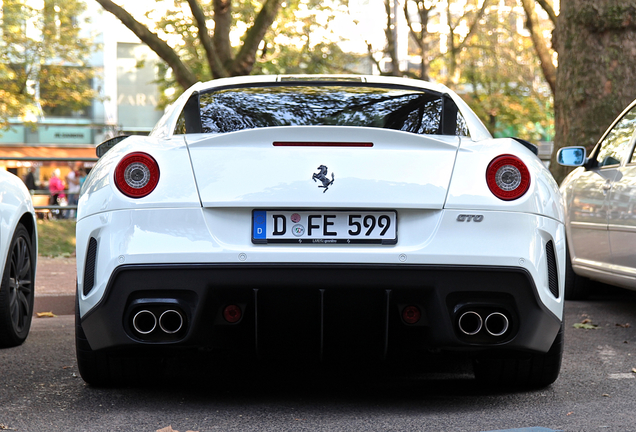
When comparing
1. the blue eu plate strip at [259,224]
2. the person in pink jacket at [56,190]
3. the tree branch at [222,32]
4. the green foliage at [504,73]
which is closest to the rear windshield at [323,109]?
the blue eu plate strip at [259,224]

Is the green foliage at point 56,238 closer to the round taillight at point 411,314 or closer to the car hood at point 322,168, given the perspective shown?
the car hood at point 322,168

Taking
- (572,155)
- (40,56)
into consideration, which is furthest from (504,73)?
(572,155)

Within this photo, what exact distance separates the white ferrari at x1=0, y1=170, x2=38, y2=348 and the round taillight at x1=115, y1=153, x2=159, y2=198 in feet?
5.41

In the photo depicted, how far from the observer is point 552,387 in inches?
167

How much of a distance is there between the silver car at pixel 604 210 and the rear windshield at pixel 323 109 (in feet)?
7.75

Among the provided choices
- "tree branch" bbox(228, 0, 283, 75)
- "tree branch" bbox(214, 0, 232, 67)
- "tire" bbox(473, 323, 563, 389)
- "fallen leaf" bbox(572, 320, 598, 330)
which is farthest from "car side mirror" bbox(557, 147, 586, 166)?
"tree branch" bbox(214, 0, 232, 67)

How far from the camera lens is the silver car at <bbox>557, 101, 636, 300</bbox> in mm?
6141

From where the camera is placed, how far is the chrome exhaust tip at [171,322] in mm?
3611

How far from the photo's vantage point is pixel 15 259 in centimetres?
550

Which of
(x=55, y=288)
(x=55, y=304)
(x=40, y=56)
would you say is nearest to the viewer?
(x=55, y=304)

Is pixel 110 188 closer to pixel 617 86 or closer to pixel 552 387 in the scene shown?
pixel 552 387

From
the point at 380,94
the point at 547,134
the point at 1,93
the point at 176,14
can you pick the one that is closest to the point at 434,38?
the point at 176,14

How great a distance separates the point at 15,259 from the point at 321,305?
2.65 m

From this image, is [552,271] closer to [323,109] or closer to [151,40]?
[323,109]
